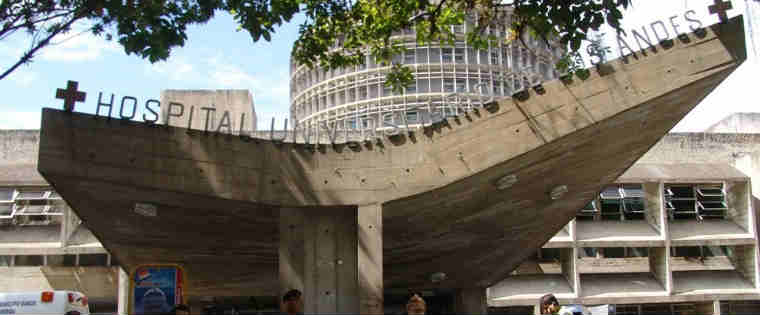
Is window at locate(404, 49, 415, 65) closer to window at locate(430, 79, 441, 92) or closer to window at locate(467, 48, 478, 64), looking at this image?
window at locate(430, 79, 441, 92)

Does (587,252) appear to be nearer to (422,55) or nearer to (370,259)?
(370,259)

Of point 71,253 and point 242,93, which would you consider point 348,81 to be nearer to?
point 242,93

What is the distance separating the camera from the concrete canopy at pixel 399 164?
601 inches

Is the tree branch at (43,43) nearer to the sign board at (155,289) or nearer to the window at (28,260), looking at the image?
the sign board at (155,289)

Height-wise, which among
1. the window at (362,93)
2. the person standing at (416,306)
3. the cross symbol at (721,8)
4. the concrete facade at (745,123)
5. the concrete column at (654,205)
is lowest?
the person standing at (416,306)

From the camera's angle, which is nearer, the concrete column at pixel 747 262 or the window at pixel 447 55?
the concrete column at pixel 747 262

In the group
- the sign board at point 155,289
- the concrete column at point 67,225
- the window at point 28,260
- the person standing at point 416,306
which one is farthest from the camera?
the window at point 28,260

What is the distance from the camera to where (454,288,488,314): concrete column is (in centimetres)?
2461

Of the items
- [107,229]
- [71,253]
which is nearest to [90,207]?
[107,229]

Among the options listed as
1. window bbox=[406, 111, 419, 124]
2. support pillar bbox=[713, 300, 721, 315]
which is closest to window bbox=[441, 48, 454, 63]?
support pillar bbox=[713, 300, 721, 315]

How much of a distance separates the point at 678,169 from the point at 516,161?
26.4 meters

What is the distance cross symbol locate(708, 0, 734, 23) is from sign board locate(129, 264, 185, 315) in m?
12.9

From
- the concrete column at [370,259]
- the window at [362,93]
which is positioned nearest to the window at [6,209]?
Result: the concrete column at [370,259]

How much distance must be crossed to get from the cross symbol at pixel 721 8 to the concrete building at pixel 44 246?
2872cm
